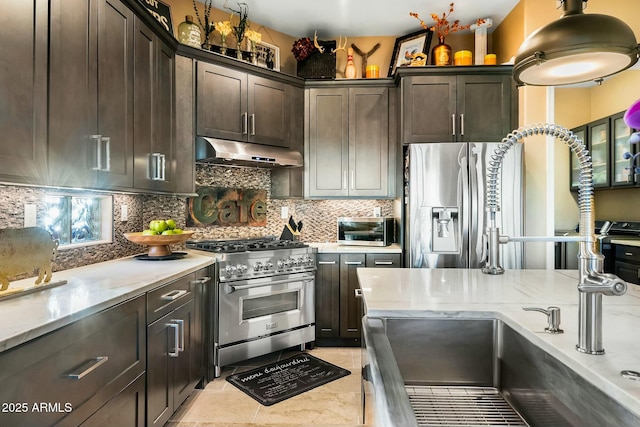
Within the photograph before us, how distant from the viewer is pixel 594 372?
2.37ft

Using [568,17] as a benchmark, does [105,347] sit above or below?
below

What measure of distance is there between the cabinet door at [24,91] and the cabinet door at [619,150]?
17.1ft

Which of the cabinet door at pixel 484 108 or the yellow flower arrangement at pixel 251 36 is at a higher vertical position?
the yellow flower arrangement at pixel 251 36

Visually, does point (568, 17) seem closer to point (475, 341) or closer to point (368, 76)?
point (475, 341)

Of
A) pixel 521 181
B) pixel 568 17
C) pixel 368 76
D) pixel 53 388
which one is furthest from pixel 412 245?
pixel 53 388

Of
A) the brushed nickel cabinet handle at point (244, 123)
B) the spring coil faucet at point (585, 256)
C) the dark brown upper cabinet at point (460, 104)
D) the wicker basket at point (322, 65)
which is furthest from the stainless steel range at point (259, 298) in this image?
the spring coil faucet at point (585, 256)

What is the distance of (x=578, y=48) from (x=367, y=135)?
2.54 meters

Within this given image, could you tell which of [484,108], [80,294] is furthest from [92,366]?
[484,108]

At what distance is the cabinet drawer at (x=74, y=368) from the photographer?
3.35ft

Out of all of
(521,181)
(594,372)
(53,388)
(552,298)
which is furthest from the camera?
(521,181)

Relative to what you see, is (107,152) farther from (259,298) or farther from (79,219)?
(259,298)

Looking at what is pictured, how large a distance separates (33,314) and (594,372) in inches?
60.2

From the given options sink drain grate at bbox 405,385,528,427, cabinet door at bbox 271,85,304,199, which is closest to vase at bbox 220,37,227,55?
cabinet door at bbox 271,85,304,199

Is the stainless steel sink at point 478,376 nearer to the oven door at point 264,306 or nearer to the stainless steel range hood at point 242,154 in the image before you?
the oven door at point 264,306
